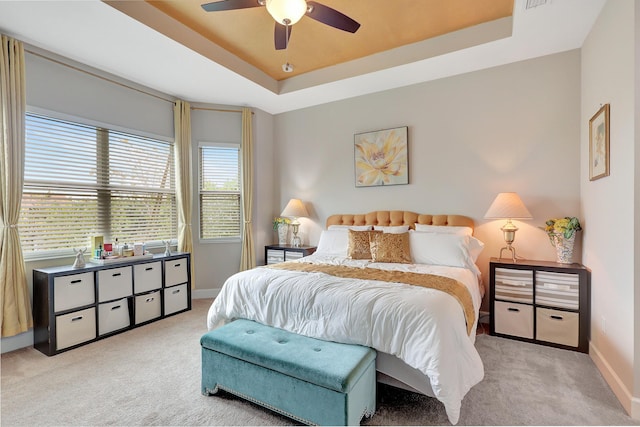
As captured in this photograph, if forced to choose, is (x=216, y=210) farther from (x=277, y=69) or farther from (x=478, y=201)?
(x=478, y=201)

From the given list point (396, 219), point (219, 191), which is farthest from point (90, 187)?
point (396, 219)

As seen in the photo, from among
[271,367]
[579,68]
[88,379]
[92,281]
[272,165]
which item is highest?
[579,68]

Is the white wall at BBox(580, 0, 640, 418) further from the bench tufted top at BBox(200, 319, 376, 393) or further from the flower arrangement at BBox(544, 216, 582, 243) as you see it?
the bench tufted top at BBox(200, 319, 376, 393)

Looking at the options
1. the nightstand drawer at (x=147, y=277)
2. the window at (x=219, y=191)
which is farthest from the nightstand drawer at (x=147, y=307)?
the window at (x=219, y=191)

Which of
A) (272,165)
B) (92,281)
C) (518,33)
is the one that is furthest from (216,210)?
(518,33)

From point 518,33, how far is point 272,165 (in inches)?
146

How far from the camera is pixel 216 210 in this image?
4.80m

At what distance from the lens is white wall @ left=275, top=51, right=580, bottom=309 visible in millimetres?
3242

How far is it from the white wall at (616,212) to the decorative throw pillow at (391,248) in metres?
1.61

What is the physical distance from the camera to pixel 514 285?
310 centimetres

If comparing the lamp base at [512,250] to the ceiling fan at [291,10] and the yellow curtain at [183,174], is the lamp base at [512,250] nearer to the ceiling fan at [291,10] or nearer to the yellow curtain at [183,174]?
the ceiling fan at [291,10]

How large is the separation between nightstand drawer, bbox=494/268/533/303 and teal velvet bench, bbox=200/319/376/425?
6.47 feet

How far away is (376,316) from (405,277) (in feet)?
2.43

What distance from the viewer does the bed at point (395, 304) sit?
6.04ft
